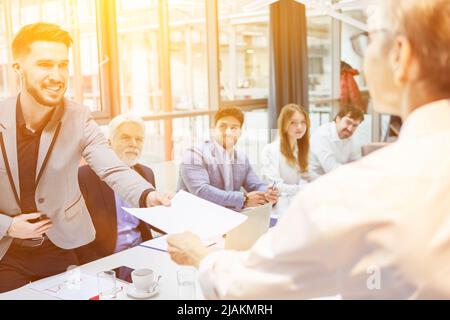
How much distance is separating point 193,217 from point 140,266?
15.3 inches

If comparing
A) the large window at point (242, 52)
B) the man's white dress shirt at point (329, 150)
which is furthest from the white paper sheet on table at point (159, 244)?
the large window at point (242, 52)

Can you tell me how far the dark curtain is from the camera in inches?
154

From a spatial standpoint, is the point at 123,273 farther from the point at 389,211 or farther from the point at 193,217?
the point at 389,211

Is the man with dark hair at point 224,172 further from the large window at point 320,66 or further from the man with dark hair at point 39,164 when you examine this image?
the large window at point 320,66

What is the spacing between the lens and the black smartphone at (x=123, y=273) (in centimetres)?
153

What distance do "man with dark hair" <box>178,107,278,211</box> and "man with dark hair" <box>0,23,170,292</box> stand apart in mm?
666

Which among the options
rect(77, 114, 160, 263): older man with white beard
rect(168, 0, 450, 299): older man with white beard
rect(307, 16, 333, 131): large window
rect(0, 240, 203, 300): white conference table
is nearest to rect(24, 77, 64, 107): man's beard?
rect(77, 114, 160, 263): older man with white beard

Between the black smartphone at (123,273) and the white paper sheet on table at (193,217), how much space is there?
0.72ft

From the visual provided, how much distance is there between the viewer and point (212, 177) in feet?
8.87

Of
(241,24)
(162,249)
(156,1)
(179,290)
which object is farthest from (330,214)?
(241,24)

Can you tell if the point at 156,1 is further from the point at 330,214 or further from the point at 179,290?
the point at 330,214

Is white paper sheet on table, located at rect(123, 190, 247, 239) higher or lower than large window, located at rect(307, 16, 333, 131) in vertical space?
lower

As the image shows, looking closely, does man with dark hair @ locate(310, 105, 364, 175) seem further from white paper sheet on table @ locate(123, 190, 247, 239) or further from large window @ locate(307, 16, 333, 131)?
white paper sheet on table @ locate(123, 190, 247, 239)

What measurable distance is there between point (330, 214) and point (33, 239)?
1.54 m
